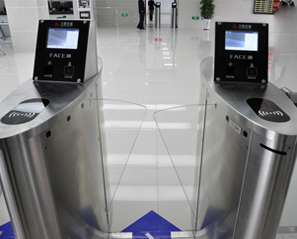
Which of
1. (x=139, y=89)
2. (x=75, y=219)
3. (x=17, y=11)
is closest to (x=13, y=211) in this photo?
(x=75, y=219)

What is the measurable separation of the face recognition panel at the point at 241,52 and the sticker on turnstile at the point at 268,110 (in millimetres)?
249

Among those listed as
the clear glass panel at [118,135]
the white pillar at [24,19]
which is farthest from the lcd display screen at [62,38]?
the white pillar at [24,19]

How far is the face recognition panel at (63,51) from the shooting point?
1.41 metres

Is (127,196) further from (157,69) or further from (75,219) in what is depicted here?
(157,69)

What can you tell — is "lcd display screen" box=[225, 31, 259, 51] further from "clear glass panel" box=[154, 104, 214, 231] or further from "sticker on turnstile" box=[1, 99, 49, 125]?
"sticker on turnstile" box=[1, 99, 49, 125]

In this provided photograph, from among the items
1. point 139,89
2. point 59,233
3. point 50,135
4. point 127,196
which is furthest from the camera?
point 139,89

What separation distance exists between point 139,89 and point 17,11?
4.62 metres

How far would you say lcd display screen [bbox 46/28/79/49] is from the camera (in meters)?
1.42

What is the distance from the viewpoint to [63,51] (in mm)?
1430

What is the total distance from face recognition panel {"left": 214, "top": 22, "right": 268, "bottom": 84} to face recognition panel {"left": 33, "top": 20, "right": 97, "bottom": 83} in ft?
2.08

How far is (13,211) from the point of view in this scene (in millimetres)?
1104

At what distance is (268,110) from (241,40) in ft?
1.56

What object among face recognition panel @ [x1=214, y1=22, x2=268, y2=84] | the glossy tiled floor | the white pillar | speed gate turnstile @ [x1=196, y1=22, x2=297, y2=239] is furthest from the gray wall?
face recognition panel @ [x1=214, y1=22, x2=268, y2=84]

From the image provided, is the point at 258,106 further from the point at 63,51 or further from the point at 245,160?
the point at 63,51
